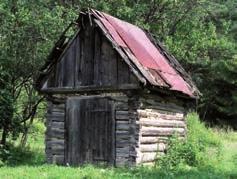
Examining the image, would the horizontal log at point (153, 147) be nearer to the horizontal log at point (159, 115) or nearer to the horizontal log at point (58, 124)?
the horizontal log at point (159, 115)

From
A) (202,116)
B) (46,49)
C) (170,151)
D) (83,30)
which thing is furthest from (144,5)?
(202,116)

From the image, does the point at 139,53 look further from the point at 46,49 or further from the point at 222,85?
the point at 222,85

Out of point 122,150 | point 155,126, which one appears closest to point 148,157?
point 122,150

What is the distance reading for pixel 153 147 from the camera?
1780cm

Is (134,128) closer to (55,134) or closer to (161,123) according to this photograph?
(161,123)

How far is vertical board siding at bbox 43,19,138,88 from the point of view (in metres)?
17.3

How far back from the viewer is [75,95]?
60.5 ft

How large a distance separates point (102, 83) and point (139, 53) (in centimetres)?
181

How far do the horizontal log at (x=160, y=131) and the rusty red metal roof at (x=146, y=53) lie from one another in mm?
1525

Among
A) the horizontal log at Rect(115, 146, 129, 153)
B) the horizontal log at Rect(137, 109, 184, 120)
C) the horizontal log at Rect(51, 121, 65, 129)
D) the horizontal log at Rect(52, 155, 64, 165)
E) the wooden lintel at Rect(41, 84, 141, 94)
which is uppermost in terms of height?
the wooden lintel at Rect(41, 84, 141, 94)

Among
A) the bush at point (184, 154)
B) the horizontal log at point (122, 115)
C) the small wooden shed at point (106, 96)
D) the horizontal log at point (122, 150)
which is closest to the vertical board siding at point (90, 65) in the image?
the small wooden shed at point (106, 96)

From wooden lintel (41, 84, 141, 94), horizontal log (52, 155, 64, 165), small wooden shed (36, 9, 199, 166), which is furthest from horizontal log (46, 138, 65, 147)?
wooden lintel (41, 84, 141, 94)

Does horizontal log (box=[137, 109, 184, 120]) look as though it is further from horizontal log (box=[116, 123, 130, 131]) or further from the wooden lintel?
the wooden lintel

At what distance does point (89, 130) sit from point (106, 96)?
1374mm
